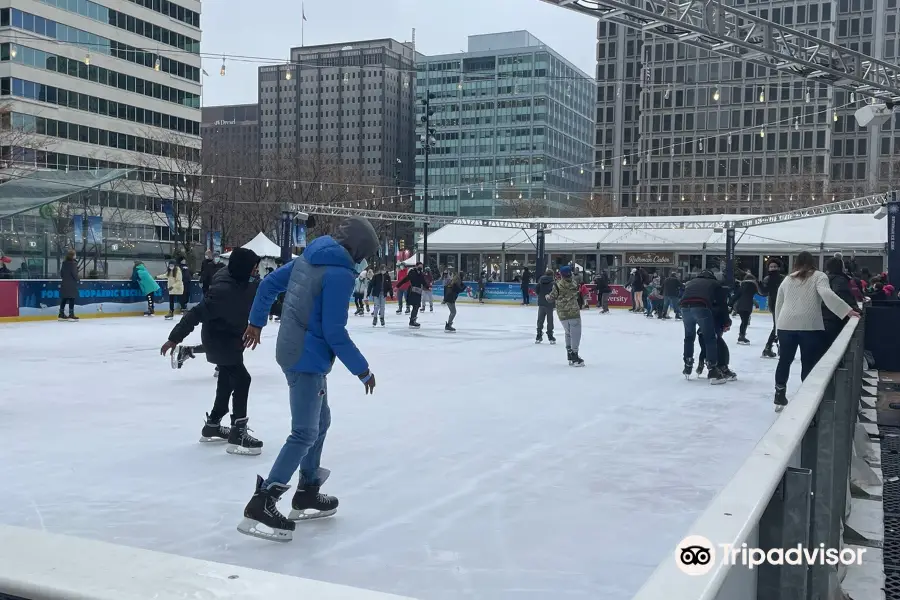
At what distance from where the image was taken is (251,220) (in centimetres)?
4712

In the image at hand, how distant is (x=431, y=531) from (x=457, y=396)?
14.0 feet

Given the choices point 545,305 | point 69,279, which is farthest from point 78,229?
point 545,305

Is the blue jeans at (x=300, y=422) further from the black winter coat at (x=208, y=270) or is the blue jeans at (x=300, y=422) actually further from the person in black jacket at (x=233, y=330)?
the black winter coat at (x=208, y=270)

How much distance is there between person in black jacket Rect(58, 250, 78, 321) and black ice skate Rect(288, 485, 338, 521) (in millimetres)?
15402

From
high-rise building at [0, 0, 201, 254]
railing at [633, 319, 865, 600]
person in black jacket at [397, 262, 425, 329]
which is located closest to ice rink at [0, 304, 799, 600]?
railing at [633, 319, 865, 600]

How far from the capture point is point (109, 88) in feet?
198

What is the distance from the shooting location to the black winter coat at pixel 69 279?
1758cm

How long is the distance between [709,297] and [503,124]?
8003 centimetres

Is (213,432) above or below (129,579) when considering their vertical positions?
below

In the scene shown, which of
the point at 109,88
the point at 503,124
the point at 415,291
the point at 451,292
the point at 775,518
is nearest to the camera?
the point at 775,518

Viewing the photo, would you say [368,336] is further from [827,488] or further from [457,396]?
[827,488]

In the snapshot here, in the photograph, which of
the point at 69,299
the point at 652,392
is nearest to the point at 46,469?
the point at 652,392

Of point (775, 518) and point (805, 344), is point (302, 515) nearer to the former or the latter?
point (775, 518)

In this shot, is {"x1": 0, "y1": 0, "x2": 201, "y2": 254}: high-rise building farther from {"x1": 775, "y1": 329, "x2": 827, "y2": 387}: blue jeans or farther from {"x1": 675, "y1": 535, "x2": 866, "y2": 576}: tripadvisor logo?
{"x1": 675, "y1": 535, "x2": 866, "y2": 576}: tripadvisor logo
